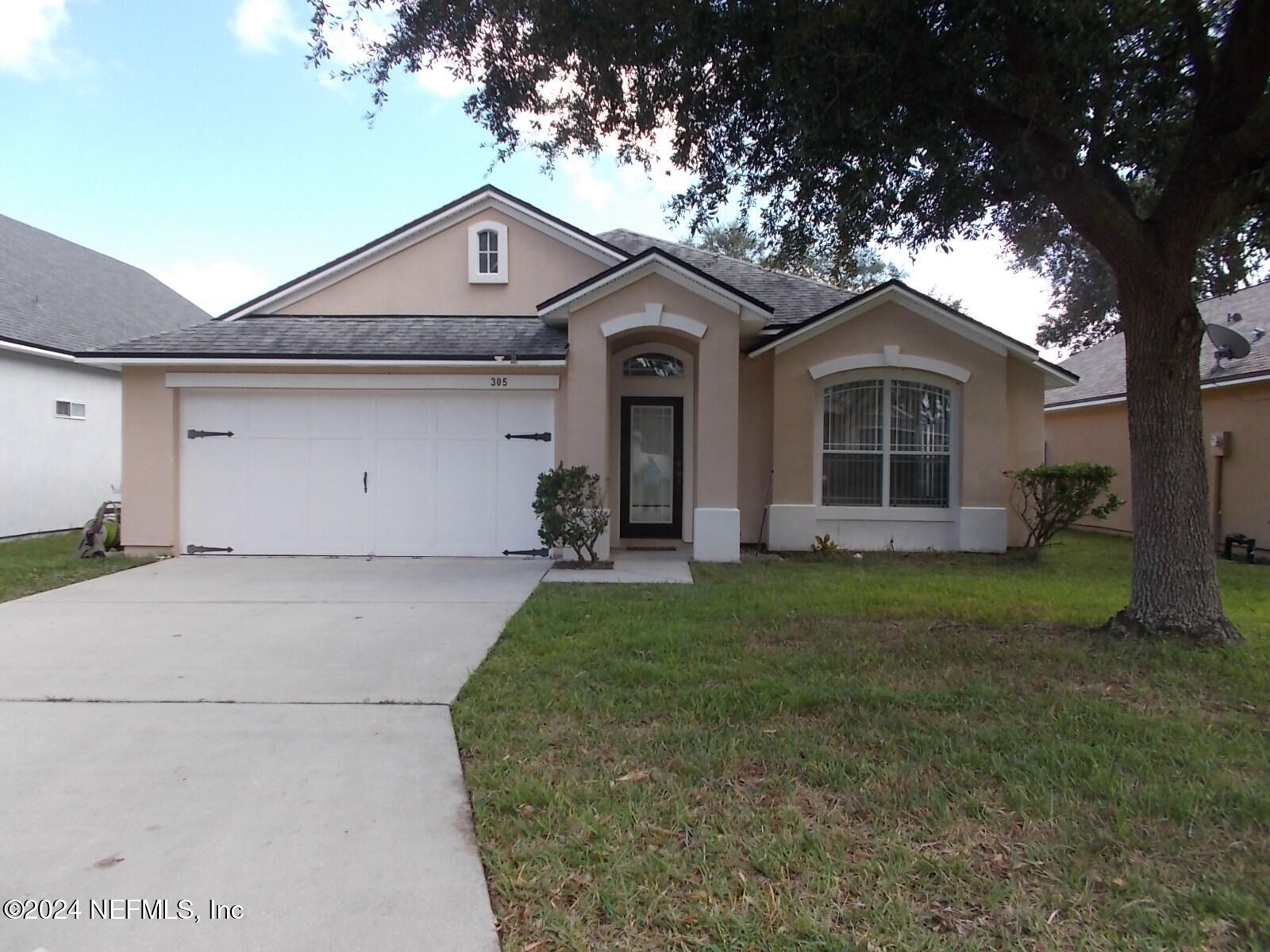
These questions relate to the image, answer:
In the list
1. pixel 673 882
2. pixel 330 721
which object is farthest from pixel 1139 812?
pixel 330 721

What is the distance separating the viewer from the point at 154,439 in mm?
10602

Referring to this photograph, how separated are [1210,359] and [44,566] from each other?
59.8ft

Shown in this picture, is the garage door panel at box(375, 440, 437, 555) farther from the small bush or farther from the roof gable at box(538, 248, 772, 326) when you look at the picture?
the small bush

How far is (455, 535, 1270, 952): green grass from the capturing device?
9.11 feet

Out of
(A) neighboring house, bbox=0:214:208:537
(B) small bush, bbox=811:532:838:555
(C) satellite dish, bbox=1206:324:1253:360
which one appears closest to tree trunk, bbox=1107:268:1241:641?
(B) small bush, bbox=811:532:838:555

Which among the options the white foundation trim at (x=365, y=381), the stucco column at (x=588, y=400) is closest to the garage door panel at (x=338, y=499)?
the white foundation trim at (x=365, y=381)

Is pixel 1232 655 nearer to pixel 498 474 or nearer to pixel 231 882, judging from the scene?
pixel 231 882

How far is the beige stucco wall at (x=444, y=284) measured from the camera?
1279 centimetres

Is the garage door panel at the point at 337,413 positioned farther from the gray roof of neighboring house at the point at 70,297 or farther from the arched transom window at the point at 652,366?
the gray roof of neighboring house at the point at 70,297

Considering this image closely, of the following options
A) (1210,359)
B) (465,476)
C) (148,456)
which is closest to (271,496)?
(148,456)

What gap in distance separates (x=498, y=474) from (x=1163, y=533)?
7.66 metres

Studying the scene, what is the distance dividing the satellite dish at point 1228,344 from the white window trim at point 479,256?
11654 millimetres

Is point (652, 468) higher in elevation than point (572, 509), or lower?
higher

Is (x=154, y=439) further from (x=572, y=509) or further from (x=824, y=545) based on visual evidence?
(x=824, y=545)
